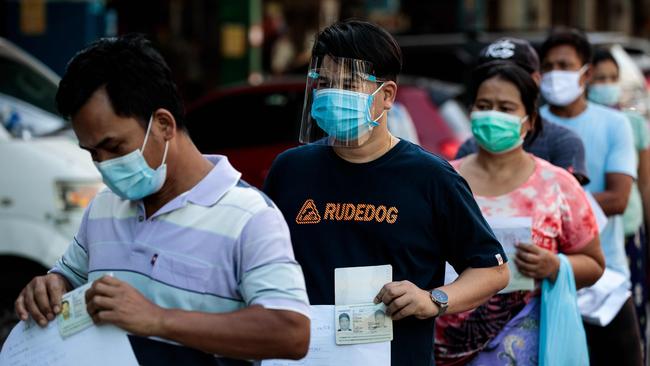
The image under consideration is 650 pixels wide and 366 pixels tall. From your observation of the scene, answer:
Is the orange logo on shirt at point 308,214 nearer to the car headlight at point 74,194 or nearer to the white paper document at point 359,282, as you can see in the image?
the white paper document at point 359,282

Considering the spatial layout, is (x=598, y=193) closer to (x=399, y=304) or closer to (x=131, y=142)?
(x=399, y=304)

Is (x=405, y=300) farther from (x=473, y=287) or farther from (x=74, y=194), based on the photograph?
(x=74, y=194)

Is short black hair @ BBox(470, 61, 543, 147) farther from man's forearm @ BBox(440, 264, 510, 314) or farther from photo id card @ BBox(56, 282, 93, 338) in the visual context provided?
photo id card @ BBox(56, 282, 93, 338)

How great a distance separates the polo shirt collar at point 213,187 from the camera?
2771 millimetres

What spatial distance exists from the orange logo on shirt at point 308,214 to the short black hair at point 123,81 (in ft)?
2.43

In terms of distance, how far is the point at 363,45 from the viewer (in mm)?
3445

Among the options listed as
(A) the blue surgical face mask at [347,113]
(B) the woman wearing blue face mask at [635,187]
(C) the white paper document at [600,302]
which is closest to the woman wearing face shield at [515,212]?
(C) the white paper document at [600,302]

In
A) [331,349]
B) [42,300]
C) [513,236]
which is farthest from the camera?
[513,236]

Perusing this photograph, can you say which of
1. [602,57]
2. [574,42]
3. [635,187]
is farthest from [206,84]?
[574,42]

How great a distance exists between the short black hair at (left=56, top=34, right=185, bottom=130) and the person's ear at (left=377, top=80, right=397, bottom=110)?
2.83 ft

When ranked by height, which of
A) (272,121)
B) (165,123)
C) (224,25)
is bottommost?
(224,25)

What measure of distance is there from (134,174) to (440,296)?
1016mm

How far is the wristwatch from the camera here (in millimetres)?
3367

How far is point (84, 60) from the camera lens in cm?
279
